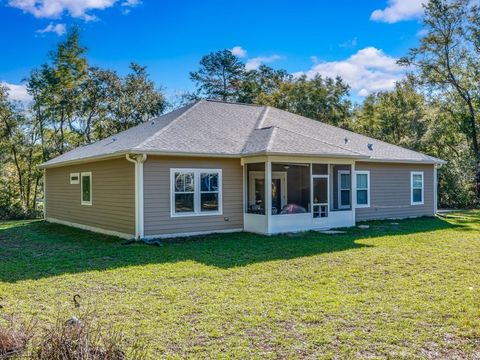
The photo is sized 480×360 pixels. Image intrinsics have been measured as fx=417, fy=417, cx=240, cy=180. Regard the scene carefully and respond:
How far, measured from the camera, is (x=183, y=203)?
1172 centimetres

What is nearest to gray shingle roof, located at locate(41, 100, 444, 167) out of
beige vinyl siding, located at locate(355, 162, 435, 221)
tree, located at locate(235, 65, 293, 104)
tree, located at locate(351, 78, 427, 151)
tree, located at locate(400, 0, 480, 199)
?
beige vinyl siding, located at locate(355, 162, 435, 221)

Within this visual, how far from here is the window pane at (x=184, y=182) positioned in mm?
11625

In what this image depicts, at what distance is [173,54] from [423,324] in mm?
21670

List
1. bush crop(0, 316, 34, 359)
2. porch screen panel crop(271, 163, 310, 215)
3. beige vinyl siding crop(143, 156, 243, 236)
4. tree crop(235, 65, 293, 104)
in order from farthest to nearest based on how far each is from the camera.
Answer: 1. tree crop(235, 65, 293, 104)
2. porch screen panel crop(271, 163, 310, 215)
3. beige vinyl siding crop(143, 156, 243, 236)
4. bush crop(0, 316, 34, 359)

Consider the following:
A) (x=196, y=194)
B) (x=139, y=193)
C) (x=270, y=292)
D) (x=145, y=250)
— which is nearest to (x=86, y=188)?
(x=139, y=193)

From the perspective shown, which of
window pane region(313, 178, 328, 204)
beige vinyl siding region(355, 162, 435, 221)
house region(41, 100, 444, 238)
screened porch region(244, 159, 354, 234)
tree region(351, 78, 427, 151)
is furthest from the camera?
tree region(351, 78, 427, 151)

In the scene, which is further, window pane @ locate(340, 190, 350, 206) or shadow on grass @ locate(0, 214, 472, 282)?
window pane @ locate(340, 190, 350, 206)

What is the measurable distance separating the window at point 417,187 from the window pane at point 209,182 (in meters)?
9.21

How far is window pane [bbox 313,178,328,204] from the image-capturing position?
13.7m

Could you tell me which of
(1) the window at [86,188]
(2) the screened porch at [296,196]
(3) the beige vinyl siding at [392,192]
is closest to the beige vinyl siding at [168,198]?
(2) the screened porch at [296,196]

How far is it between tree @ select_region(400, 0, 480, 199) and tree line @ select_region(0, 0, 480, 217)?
0.05 m

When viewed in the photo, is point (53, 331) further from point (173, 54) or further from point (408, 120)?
point (408, 120)

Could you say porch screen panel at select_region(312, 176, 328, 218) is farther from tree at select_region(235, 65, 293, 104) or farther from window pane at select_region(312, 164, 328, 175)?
tree at select_region(235, 65, 293, 104)

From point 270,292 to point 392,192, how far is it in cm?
1198
